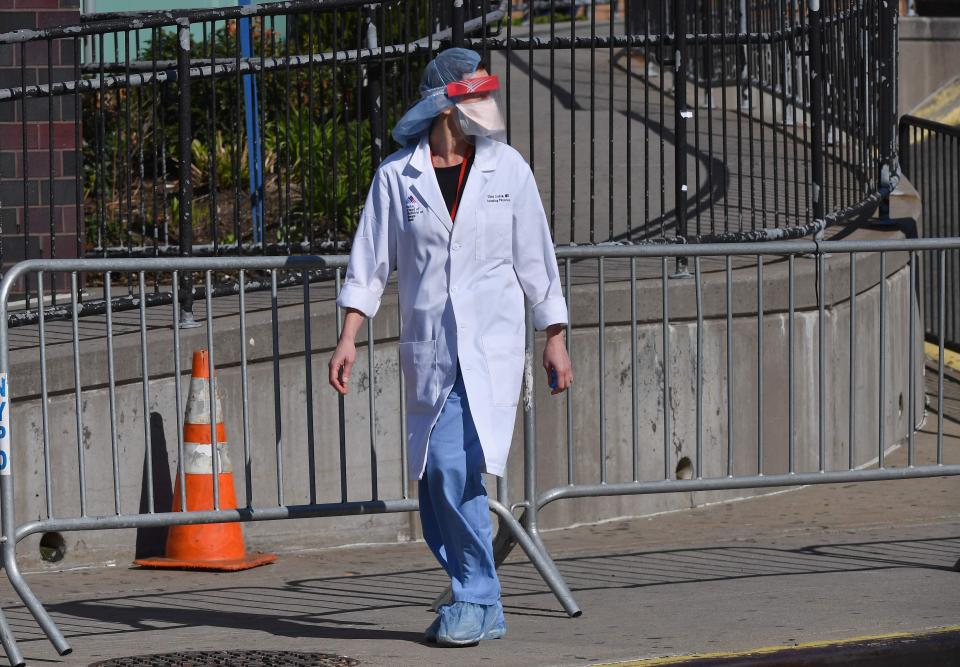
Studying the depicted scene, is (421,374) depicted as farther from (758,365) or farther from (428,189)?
(758,365)

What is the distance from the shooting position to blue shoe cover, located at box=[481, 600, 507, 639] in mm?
5324

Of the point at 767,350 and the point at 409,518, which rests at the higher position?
the point at 767,350

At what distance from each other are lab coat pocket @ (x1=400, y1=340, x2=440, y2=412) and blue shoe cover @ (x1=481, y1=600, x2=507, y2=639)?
26.5 inches

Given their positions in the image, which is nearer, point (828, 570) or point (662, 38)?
point (828, 570)

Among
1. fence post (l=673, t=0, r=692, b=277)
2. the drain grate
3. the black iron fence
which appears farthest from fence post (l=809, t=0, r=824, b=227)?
the drain grate

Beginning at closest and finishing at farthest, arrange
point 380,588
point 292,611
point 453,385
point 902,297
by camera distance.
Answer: point 453,385 < point 292,611 < point 380,588 < point 902,297

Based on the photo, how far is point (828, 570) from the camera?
653cm

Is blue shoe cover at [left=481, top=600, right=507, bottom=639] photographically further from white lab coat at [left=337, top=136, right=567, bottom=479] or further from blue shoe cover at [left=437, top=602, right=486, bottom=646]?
white lab coat at [left=337, top=136, right=567, bottom=479]

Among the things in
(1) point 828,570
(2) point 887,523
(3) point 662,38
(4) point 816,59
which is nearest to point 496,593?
A: (1) point 828,570

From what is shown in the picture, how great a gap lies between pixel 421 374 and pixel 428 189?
565mm

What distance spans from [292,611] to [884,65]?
6.27 m

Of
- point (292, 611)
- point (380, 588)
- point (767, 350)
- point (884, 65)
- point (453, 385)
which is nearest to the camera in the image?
point (453, 385)

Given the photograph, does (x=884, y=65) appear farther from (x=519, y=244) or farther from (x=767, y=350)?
(x=519, y=244)

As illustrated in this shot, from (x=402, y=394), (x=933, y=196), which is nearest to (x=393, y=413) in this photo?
(x=402, y=394)
